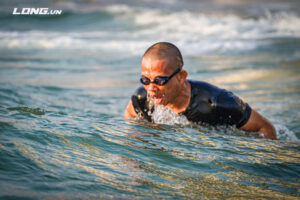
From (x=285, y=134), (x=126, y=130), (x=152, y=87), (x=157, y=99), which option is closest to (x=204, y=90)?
(x=157, y=99)

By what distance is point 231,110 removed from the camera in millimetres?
4496

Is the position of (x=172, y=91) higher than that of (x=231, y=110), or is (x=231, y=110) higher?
(x=172, y=91)

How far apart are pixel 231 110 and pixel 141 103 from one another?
3.32ft

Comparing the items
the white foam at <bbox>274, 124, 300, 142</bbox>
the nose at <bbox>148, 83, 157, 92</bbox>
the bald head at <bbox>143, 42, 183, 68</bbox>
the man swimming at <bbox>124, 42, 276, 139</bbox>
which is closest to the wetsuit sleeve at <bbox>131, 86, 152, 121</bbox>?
the man swimming at <bbox>124, 42, 276, 139</bbox>

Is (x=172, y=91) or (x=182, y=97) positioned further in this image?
(x=182, y=97)

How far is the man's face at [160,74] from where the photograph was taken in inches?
160

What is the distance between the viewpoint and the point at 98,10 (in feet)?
Answer: 100

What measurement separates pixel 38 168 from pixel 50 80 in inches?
269

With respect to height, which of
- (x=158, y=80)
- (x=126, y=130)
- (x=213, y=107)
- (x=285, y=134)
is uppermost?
(x=158, y=80)

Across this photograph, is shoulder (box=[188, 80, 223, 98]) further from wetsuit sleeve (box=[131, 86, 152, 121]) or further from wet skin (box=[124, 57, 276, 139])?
wetsuit sleeve (box=[131, 86, 152, 121])

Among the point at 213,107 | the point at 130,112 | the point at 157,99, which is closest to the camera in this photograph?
the point at 157,99

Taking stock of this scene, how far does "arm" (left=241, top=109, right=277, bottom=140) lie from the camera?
182 inches

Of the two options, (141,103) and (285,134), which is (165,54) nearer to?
(141,103)

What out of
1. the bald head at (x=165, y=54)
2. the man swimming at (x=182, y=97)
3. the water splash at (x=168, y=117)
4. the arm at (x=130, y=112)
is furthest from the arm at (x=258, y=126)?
the arm at (x=130, y=112)
